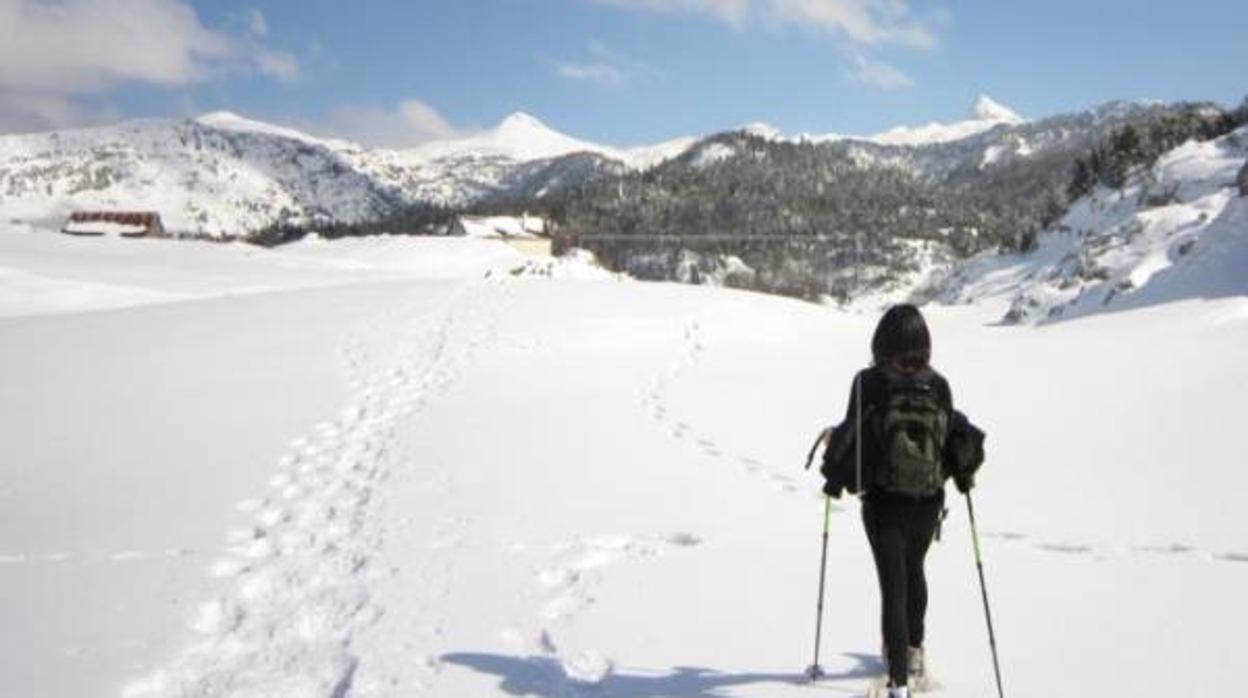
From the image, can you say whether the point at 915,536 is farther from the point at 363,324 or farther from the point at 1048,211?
the point at 1048,211

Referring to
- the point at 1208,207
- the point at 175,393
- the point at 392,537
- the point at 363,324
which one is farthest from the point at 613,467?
the point at 1208,207

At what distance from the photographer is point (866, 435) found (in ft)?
18.2

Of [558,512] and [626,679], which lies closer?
[626,679]

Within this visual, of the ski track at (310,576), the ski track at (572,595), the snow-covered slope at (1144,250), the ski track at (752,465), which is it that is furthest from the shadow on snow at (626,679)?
the snow-covered slope at (1144,250)

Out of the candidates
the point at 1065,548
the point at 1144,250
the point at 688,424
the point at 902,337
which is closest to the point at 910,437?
the point at 902,337

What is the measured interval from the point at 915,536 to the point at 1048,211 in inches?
5925

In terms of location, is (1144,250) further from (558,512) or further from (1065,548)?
(558,512)

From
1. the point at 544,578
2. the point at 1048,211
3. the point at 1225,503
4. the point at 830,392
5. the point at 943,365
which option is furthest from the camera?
the point at 1048,211

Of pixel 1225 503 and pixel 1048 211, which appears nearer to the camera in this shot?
pixel 1225 503

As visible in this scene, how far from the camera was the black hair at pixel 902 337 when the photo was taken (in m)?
5.47

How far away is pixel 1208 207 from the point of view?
78.8m

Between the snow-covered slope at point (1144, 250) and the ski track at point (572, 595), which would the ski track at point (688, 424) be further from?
the snow-covered slope at point (1144, 250)

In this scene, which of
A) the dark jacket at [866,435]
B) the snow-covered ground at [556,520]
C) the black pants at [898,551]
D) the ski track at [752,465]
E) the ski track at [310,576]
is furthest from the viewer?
the ski track at [752,465]

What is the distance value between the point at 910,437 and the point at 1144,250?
77773mm
